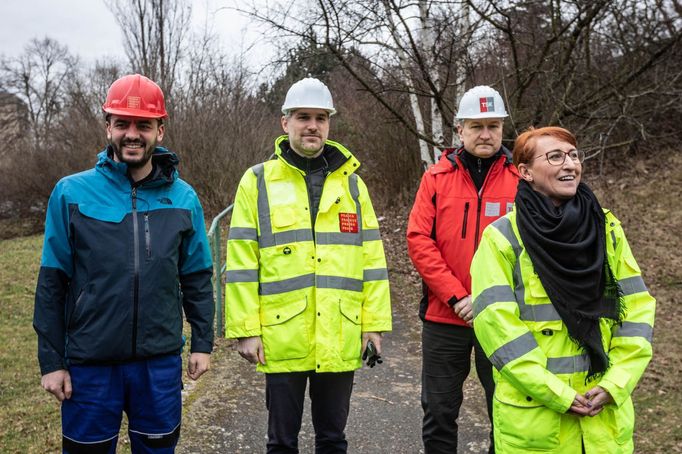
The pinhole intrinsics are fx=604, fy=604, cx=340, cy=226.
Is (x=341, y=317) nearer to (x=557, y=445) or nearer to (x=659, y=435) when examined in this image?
(x=557, y=445)

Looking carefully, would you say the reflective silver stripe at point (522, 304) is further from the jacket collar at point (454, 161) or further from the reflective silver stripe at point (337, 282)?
the jacket collar at point (454, 161)

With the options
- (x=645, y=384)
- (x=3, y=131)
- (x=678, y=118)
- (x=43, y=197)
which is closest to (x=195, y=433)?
(x=645, y=384)

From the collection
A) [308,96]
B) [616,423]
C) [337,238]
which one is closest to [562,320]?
[616,423]

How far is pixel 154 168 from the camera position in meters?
2.64

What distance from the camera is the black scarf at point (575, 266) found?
2.20 meters

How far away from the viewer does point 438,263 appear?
305cm

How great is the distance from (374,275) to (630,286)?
1125mm

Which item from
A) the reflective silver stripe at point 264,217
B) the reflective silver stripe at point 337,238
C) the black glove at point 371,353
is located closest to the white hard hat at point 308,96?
the reflective silver stripe at point 264,217

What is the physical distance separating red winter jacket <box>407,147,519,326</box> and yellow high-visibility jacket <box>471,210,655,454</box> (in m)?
0.71

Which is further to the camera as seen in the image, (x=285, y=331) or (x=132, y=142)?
(x=285, y=331)

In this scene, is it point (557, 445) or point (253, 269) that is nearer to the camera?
point (557, 445)

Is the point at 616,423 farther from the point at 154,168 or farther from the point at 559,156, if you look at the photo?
the point at 154,168

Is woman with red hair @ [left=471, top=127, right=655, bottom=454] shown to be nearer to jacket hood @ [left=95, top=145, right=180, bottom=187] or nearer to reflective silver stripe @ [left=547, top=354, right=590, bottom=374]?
reflective silver stripe @ [left=547, top=354, right=590, bottom=374]

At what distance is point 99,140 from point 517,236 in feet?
58.8
